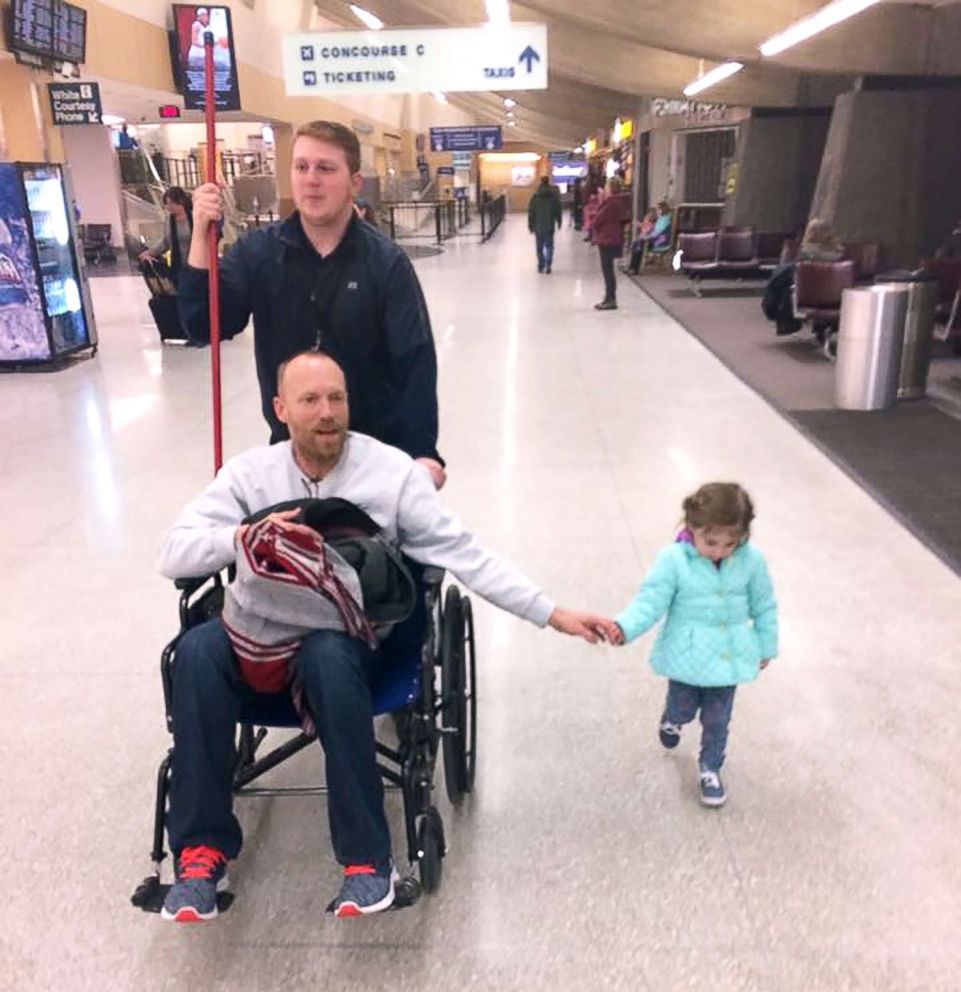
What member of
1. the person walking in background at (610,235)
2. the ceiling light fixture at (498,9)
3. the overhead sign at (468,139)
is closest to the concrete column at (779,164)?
the ceiling light fixture at (498,9)

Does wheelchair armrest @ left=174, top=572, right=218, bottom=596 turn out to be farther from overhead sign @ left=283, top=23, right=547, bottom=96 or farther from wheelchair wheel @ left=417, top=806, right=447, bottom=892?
overhead sign @ left=283, top=23, right=547, bottom=96

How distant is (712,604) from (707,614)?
33 millimetres

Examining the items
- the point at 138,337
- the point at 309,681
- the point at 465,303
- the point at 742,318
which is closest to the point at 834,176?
the point at 742,318

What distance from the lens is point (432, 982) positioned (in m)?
1.88

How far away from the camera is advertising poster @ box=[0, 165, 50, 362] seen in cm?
773

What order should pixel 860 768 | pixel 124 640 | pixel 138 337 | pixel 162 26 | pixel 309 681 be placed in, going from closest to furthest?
pixel 309 681 < pixel 860 768 < pixel 124 640 < pixel 138 337 < pixel 162 26

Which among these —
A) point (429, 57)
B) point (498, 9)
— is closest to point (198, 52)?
point (498, 9)

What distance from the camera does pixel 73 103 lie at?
32.7 ft

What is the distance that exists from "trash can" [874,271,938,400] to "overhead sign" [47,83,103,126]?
7.95 metres

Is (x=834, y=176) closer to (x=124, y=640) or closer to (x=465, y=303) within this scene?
(x=465, y=303)

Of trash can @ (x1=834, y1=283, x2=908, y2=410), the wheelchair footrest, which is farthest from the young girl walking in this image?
trash can @ (x1=834, y1=283, x2=908, y2=410)

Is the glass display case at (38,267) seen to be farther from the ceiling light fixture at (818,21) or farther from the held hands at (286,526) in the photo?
the held hands at (286,526)

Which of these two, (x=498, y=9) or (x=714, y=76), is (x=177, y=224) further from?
(x=714, y=76)

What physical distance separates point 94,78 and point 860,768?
1301 cm
